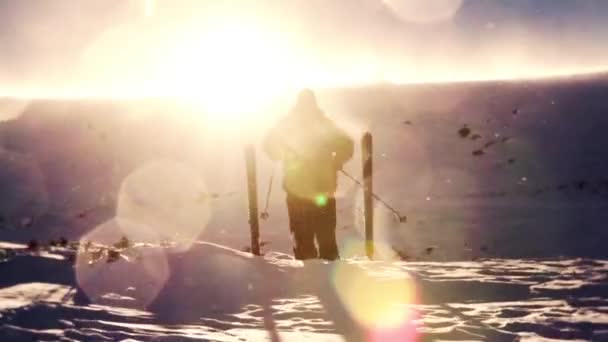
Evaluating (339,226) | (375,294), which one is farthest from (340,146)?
(339,226)

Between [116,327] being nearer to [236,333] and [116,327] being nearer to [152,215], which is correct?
[236,333]

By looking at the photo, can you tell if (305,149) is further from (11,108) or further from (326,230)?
(11,108)

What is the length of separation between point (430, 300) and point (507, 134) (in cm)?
2100

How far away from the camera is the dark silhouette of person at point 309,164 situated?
8.69m

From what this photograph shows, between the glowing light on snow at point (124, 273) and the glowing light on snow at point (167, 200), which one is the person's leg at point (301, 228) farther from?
the glowing light on snow at point (167, 200)

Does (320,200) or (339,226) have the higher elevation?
(320,200)

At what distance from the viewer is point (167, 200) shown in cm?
1945

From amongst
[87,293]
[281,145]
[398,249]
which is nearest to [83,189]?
[398,249]

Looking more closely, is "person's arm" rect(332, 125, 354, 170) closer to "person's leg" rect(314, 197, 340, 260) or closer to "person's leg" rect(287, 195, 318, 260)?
"person's leg" rect(314, 197, 340, 260)

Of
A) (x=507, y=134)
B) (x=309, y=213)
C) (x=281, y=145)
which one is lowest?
(x=309, y=213)

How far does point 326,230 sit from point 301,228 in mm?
319

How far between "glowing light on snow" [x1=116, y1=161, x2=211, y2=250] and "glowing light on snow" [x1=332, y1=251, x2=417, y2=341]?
746 centimetres

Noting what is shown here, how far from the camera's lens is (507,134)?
2605 cm

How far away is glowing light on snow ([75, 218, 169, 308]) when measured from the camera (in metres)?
6.16
